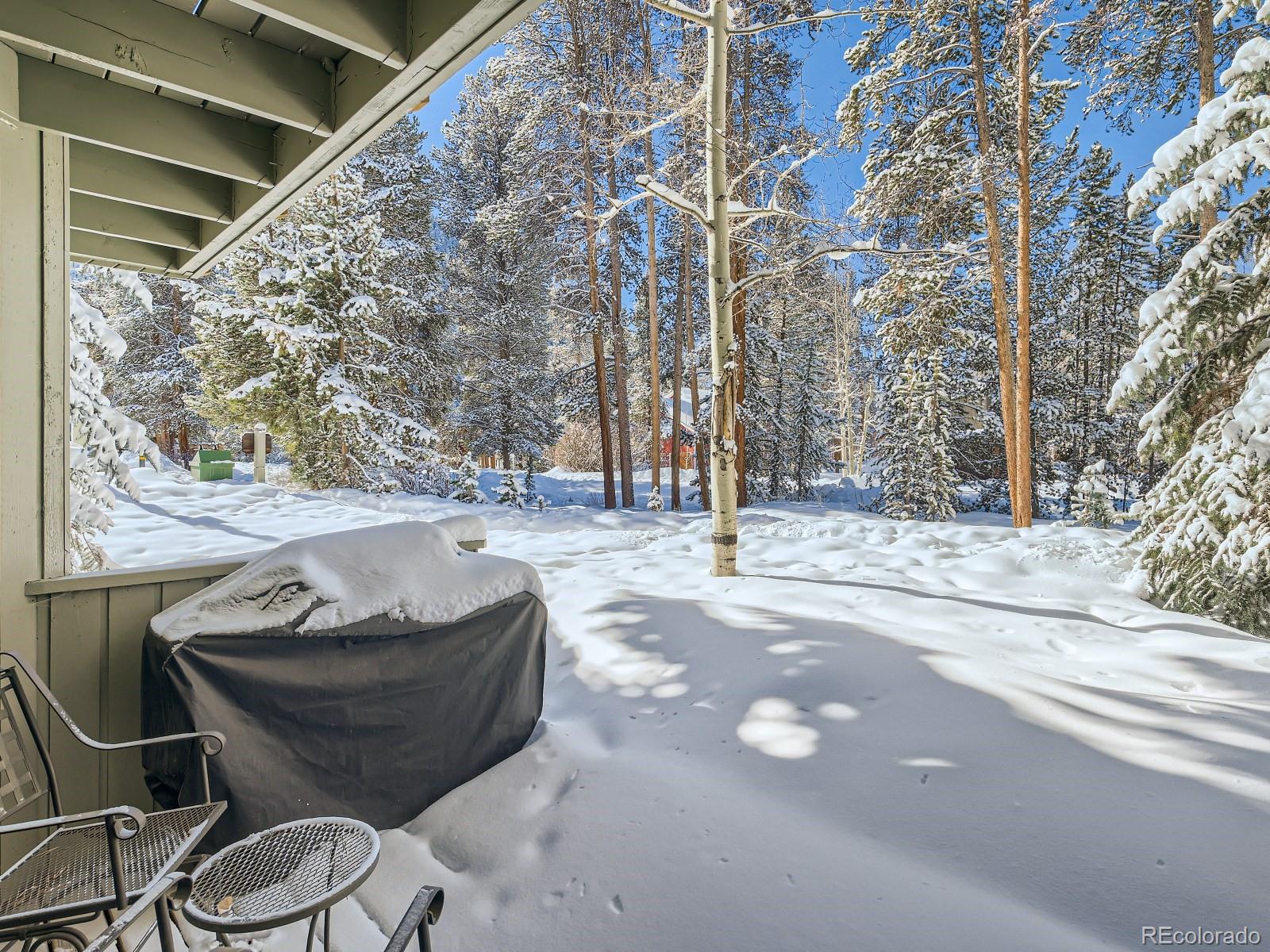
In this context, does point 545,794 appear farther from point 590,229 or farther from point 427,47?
point 590,229

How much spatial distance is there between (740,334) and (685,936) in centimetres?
1104

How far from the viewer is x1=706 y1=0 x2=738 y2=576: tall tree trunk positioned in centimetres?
503

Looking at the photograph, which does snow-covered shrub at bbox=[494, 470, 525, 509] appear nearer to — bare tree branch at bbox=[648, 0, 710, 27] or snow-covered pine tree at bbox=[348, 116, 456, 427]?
snow-covered pine tree at bbox=[348, 116, 456, 427]

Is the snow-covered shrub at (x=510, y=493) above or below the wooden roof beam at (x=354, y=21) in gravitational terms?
below

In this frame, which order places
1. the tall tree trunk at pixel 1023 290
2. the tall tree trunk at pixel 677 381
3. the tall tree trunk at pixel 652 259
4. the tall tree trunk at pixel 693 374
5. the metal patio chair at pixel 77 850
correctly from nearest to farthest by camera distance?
1. the metal patio chair at pixel 77 850
2. the tall tree trunk at pixel 1023 290
3. the tall tree trunk at pixel 652 259
4. the tall tree trunk at pixel 693 374
5. the tall tree trunk at pixel 677 381

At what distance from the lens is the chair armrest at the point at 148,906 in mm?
1012

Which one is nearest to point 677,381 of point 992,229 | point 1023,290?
point 992,229

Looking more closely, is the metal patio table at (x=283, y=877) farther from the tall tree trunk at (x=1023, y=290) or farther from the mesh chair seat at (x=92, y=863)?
the tall tree trunk at (x=1023, y=290)

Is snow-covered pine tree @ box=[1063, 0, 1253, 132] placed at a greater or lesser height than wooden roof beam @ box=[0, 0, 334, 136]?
greater

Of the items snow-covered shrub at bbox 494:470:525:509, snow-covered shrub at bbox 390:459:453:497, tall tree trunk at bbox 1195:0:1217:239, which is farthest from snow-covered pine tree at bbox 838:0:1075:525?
snow-covered shrub at bbox 390:459:453:497

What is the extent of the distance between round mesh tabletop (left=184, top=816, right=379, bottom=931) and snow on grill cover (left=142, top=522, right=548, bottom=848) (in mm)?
366

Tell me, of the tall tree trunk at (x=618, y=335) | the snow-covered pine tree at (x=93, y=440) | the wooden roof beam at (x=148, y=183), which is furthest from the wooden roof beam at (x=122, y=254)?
the tall tree trunk at (x=618, y=335)

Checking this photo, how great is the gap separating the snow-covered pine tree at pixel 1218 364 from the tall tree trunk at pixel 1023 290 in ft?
14.5

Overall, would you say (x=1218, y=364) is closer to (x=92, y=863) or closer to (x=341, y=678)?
(x=341, y=678)
